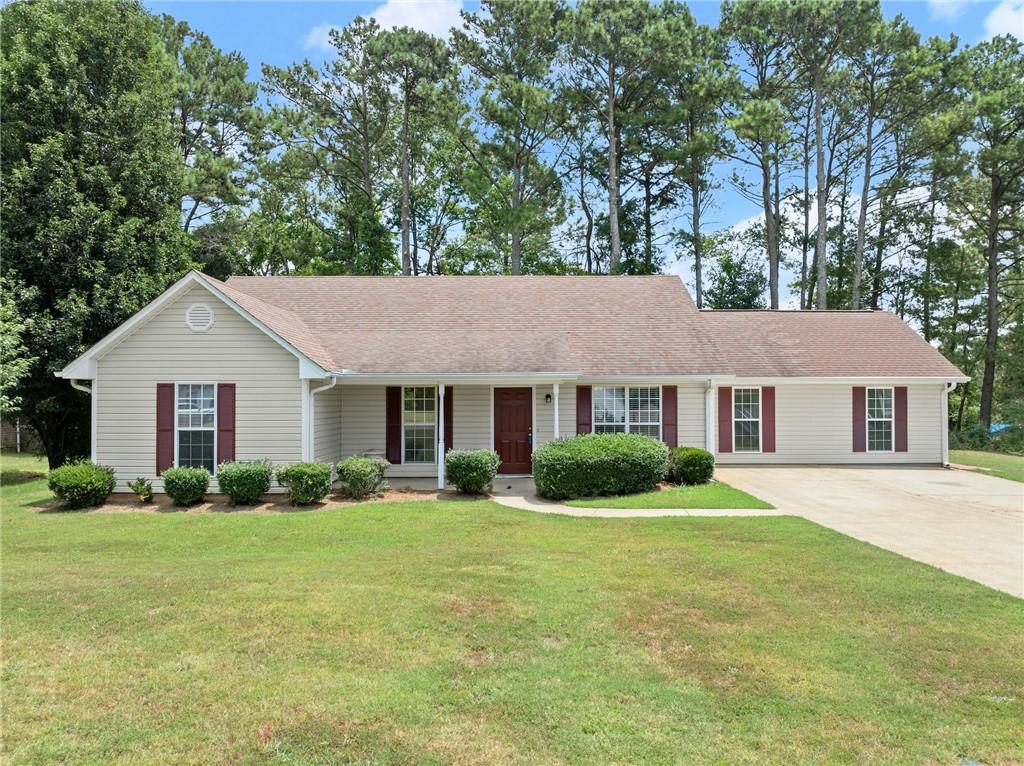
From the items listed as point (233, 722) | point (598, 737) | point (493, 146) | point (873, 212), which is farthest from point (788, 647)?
point (873, 212)

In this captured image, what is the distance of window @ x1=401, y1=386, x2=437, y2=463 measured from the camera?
610 inches

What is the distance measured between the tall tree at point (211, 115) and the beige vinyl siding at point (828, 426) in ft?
80.2

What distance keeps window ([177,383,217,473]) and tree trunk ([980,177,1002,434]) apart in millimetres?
31125

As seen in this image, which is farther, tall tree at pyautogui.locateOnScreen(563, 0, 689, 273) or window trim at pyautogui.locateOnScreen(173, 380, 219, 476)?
tall tree at pyautogui.locateOnScreen(563, 0, 689, 273)

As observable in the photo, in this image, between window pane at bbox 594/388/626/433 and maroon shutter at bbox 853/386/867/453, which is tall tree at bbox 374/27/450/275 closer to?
window pane at bbox 594/388/626/433

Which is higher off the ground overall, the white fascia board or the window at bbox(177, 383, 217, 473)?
the white fascia board

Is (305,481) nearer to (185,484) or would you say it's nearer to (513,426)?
(185,484)

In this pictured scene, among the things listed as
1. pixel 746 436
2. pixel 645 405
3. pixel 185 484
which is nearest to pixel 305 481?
pixel 185 484

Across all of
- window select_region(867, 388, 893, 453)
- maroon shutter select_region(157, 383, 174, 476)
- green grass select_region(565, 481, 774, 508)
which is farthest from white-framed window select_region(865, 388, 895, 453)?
maroon shutter select_region(157, 383, 174, 476)

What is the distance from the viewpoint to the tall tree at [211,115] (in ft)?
91.0

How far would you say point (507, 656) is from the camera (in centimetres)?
485

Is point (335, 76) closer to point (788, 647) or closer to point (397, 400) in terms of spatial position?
point (397, 400)

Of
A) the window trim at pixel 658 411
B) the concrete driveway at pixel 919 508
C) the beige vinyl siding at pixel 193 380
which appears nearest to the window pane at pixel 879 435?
the concrete driveway at pixel 919 508

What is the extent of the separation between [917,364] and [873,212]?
63.7 ft
